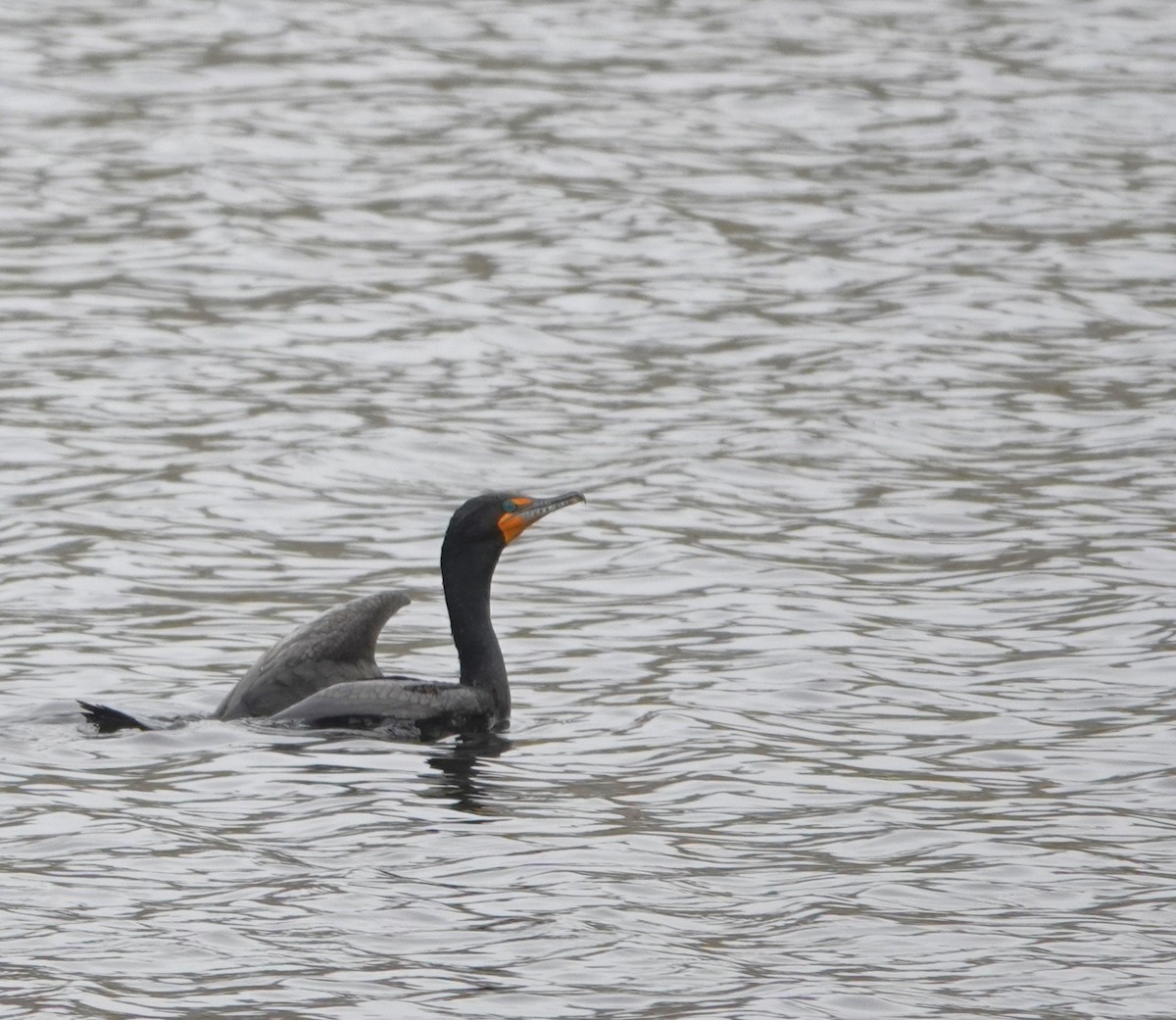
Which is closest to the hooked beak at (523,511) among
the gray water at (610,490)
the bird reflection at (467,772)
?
the gray water at (610,490)

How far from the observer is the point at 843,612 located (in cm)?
1228

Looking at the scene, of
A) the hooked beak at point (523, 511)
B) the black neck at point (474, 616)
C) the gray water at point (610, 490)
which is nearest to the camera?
the gray water at point (610, 490)

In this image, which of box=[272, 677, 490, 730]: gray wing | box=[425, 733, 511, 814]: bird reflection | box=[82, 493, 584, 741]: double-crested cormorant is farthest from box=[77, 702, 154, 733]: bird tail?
A: box=[425, 733, 511, 814]: bird reflection

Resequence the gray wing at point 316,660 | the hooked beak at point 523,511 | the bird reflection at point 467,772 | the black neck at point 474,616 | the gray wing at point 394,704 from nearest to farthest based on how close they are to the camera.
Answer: the bird reflection at point 467,772
the gray wing at point 394,704
the gray wing at point 316,660
the black neck at point 474,616
the hooked beak at point 523,511

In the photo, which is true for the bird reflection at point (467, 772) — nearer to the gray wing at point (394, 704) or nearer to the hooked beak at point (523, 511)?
the gray wing at point (394, 704)

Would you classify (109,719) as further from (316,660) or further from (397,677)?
(397,677)

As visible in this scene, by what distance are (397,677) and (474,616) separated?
0.44 m

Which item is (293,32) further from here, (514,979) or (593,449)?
(514,979)

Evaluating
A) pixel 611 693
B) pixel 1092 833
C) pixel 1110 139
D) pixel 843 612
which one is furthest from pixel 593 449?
pixel 1110 139

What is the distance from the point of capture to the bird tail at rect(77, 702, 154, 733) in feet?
32.3

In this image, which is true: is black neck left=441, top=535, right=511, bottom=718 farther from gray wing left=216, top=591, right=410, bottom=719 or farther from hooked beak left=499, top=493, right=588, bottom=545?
gray wing left=216, top=591, right=410, bottom=719

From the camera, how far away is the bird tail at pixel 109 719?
984 cm

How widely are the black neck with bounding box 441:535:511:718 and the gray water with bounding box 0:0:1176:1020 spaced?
0.30m

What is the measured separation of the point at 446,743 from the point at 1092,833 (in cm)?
285
